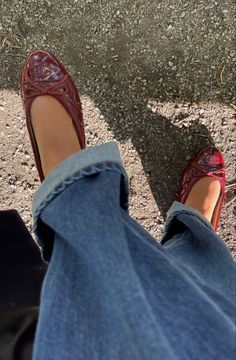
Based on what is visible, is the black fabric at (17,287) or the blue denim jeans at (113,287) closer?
the blue denim jeans at (113,287)

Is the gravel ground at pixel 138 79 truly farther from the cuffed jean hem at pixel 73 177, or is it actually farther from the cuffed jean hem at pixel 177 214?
the cuffed jean hem at pixel 73 177

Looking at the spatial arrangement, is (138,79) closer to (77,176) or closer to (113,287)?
(77,176)

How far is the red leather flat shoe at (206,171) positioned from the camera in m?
1.58

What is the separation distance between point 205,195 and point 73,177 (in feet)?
2.23

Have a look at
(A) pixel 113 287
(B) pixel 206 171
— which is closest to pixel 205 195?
(B) pixel 206 171

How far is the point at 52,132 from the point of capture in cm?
149

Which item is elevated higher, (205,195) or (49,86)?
(49,86)

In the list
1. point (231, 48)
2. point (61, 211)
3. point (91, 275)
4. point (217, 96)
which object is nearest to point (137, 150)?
point (217, 96)

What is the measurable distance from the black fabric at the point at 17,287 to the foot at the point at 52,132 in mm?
207

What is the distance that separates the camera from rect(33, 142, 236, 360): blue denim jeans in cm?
78

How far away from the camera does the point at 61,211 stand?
0.97 metres

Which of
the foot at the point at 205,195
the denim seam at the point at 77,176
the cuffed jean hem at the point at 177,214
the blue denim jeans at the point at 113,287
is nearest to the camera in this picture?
the blue denim jeans at the point at 113,287

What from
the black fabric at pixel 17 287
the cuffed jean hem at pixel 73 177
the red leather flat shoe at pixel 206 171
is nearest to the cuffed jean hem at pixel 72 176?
the cuffed jean hem at pixel 73 177

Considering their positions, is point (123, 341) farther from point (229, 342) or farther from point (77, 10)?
point (77, 10)
